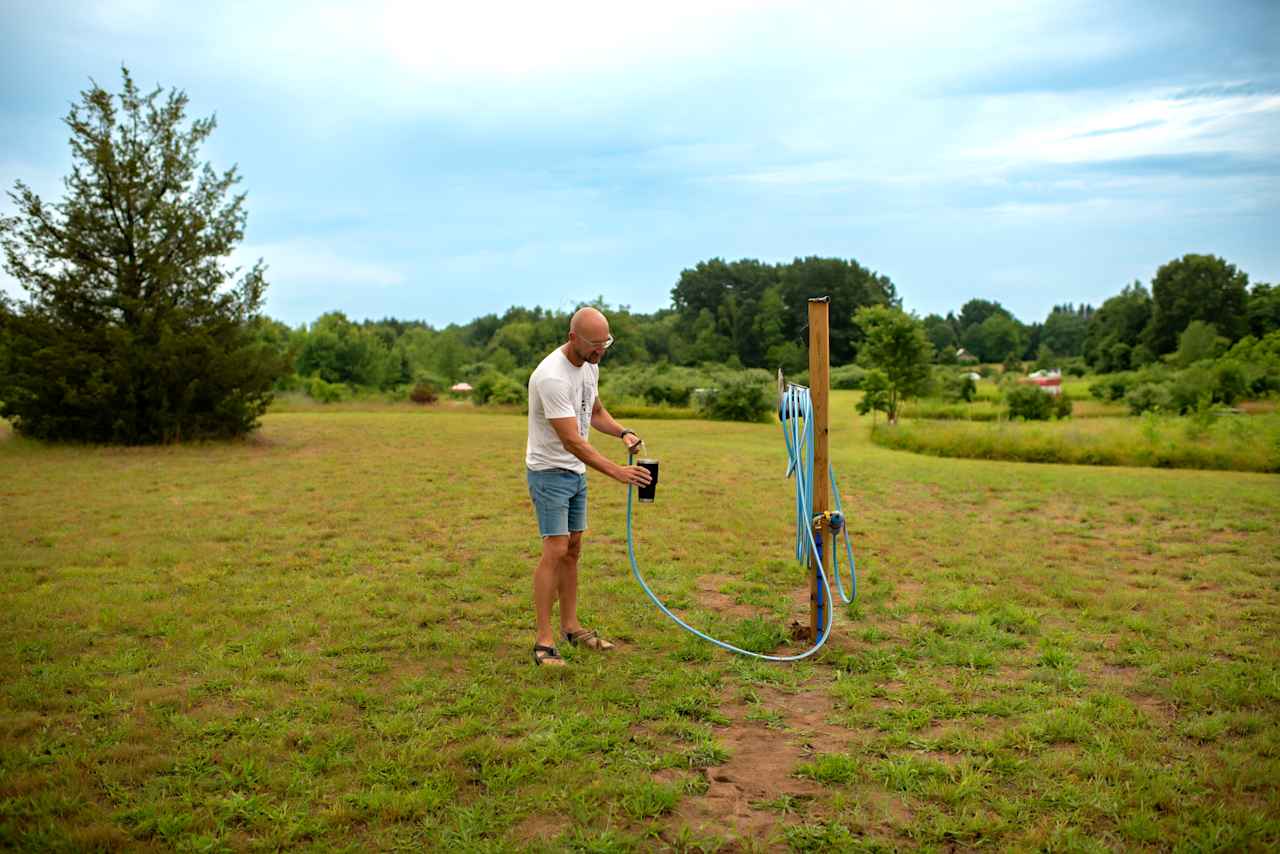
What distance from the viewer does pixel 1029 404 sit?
27531 mm

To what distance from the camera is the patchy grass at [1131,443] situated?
1630cm

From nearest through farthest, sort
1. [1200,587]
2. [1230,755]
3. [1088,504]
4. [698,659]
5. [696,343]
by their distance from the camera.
Answer: [1230,755], [698,659], [1200,587], [1088,504], [696,343]

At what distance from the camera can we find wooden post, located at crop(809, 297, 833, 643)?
16.6 feet

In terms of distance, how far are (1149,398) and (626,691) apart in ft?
87.1

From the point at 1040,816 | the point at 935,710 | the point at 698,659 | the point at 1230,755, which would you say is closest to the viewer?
the point at 1040,816

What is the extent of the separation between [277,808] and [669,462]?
12446mm

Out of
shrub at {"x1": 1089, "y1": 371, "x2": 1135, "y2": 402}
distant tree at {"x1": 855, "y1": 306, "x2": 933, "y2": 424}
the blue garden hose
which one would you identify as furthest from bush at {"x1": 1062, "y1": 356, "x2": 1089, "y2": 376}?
the blue garden hose

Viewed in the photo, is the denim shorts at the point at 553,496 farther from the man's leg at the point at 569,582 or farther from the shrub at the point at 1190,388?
the shrub at the point at 1190,388

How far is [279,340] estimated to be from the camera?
196ft

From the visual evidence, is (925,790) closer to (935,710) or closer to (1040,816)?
(1040,816)

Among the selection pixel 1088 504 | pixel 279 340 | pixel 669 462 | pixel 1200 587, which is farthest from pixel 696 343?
pixel 1200 587

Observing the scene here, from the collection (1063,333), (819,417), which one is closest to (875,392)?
(819,417)

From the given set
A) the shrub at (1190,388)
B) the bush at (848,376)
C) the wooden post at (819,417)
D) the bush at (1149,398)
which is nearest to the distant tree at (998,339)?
the bush at (848,376)

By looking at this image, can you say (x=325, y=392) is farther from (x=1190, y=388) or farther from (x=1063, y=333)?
(x=1063, y=333)
